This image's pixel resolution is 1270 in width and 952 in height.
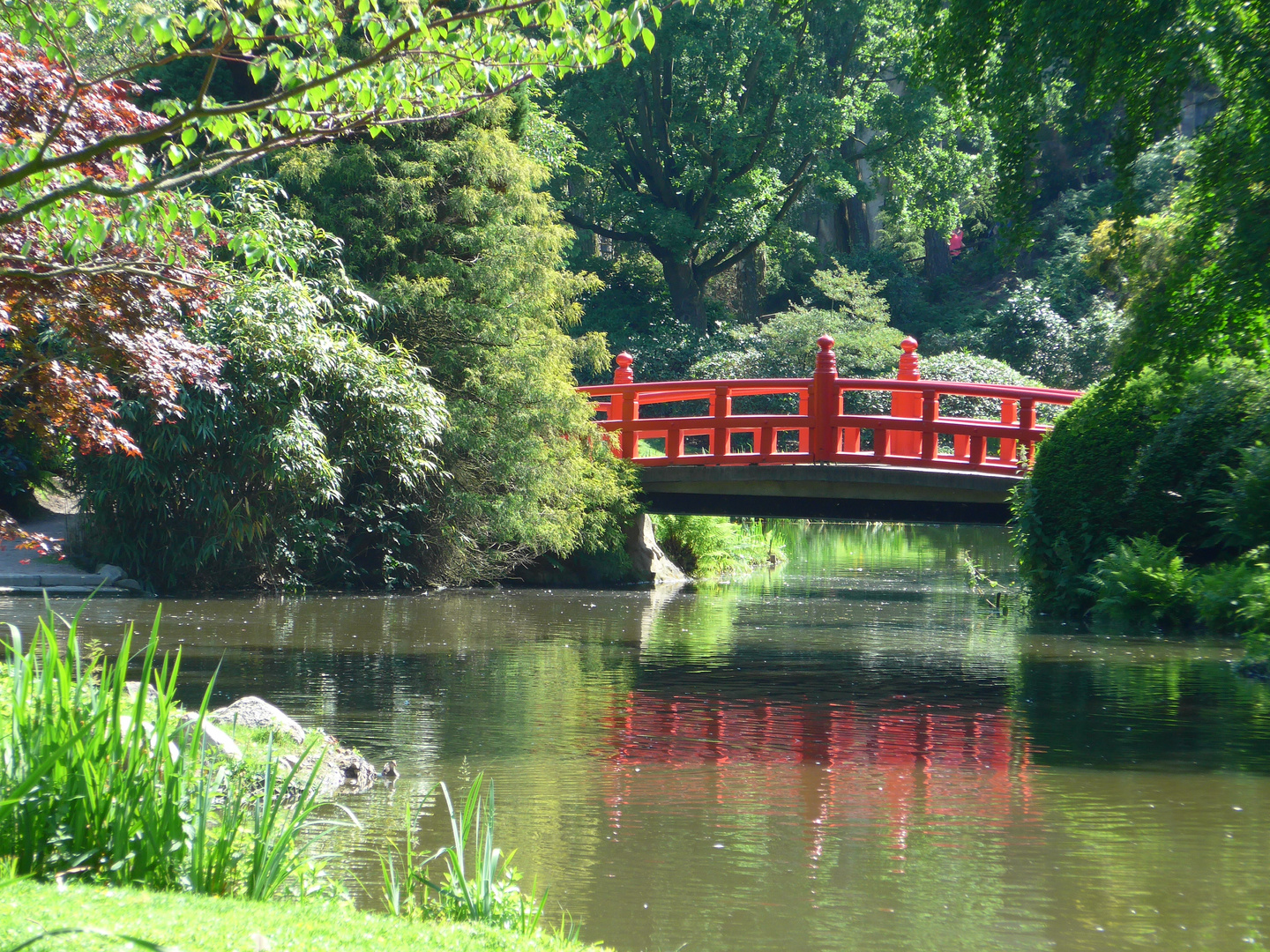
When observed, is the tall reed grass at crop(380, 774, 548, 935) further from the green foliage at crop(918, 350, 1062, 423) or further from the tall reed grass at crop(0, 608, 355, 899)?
the green foliage at crop(918, 350, 1062, 423)

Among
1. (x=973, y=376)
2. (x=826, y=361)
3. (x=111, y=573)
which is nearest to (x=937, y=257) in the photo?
(x=973, y=376)

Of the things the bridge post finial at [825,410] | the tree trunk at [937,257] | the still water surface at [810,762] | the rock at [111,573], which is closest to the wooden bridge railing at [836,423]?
the bridge post finial at [825,410]

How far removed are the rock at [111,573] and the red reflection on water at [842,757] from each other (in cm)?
747

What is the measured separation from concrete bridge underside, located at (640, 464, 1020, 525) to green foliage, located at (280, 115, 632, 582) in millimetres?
2027

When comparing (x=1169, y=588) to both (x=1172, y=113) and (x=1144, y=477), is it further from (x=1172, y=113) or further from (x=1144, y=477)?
(x=1172, y=113)

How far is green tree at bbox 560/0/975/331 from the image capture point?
3212 centimetres

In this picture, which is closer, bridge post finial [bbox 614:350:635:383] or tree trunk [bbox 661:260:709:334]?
bridge post finial [bbox 614:350:635:383]

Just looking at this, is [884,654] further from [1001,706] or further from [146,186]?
[146,186]

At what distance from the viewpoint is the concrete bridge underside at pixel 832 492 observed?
650 inches

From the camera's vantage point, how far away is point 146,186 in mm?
4312

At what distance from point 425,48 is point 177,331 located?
657 centimetres

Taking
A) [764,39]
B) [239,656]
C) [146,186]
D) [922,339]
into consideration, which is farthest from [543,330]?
[922,339]

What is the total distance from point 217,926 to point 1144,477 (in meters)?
12.5

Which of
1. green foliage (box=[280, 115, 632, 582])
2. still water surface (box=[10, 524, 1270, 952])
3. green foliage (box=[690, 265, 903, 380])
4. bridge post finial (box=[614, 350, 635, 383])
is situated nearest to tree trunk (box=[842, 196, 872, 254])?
green foliage (box=[690, 265, 903, 380])
